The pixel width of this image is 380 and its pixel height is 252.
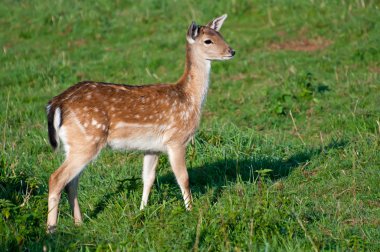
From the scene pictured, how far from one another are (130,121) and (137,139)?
0.21 meters

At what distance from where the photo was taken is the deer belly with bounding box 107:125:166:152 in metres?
7.05

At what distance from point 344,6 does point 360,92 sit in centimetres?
369

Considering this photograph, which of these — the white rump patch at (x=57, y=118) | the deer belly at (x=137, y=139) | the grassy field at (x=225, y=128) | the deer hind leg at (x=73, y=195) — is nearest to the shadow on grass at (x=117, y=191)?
the grassy field at (x=225, y=128)

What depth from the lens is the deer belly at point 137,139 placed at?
278 inches

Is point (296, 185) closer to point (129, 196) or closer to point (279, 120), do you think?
point (129, 196)

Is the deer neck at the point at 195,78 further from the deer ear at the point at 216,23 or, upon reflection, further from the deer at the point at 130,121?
the deer ear at the point at 216,23

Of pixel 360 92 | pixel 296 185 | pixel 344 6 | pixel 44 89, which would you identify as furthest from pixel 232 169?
pixel 344 6

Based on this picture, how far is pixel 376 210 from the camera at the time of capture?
270 inches

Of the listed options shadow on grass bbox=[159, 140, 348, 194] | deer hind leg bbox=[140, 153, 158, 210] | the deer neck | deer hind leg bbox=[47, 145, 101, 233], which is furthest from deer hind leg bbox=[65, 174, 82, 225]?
the deer neck

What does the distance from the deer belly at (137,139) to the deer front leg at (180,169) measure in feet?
0.40

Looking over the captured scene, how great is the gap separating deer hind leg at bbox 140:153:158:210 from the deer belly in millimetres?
239

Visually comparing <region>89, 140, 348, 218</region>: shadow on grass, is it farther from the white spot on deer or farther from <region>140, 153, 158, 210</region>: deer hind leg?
the white spot on deer

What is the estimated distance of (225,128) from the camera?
9234 millimetres

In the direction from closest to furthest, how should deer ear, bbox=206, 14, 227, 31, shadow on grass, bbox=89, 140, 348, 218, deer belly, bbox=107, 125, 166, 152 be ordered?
deer belly, bbox=107, 125, 166, 152, shadow on grass, bbox=89, 140, 348, 218, deer ear, bbox=206, 14, 227, 31
